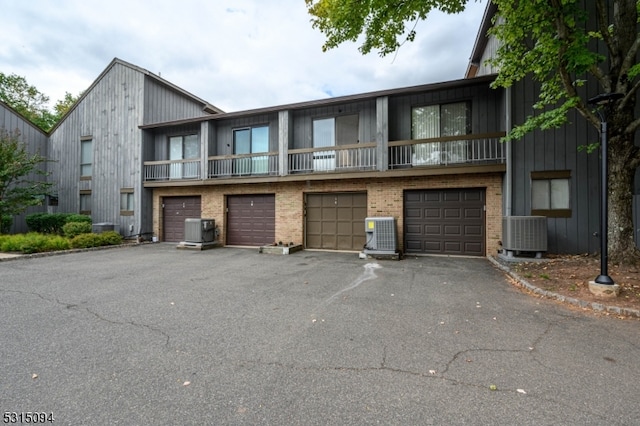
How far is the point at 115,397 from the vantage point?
7.23ft

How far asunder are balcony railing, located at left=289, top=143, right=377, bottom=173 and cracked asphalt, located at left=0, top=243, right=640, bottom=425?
5.60m

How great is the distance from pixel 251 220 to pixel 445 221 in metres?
7.43

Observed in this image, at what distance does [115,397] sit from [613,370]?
169 inches

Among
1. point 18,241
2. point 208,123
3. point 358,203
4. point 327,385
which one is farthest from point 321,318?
point 18,241

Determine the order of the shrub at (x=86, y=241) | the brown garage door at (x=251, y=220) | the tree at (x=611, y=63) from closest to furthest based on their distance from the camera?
1. the tree at (x=611, y=63)
2. the shrub at (x=86, y=241)
3. the brown garage door at (x=251, y=220)

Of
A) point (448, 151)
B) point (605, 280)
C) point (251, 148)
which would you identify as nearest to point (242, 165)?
point (251, 148)

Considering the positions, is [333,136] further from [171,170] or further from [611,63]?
[171,170]

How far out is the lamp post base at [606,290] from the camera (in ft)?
14.3

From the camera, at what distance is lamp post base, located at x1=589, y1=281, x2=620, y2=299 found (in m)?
4.37

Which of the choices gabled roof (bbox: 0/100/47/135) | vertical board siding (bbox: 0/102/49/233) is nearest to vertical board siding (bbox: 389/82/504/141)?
vertical board siding (bbox: 0/102/49/233)

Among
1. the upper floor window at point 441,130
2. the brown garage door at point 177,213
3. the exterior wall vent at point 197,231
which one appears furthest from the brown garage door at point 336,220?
the brown garage door at point 177,213

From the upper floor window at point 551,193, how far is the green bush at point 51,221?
17.6 m

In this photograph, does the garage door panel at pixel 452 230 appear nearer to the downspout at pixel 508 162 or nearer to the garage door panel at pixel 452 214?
the garage door panel at pixel 452 214

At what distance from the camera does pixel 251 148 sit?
12.1 metres
